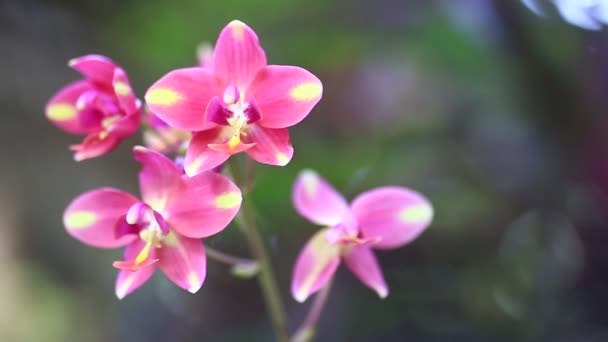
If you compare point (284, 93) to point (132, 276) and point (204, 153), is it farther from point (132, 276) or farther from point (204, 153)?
point (132, 276)

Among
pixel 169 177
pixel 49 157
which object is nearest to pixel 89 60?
pixel 169 177

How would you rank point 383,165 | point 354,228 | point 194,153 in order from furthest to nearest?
1. point 383,165
2. point 354,228
3. point 194,153

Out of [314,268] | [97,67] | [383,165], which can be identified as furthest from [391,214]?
[383,165]

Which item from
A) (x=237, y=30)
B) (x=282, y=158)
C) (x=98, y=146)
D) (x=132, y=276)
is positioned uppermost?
(x=237, y=30)

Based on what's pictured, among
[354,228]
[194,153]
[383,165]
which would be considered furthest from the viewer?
[383,165]

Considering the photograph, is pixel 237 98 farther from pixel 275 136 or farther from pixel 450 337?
pixel 450 337

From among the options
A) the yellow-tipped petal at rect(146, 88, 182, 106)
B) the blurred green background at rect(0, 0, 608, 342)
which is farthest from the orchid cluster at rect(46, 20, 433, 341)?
the blurred green background at rect(0, 0, 608, 342)
